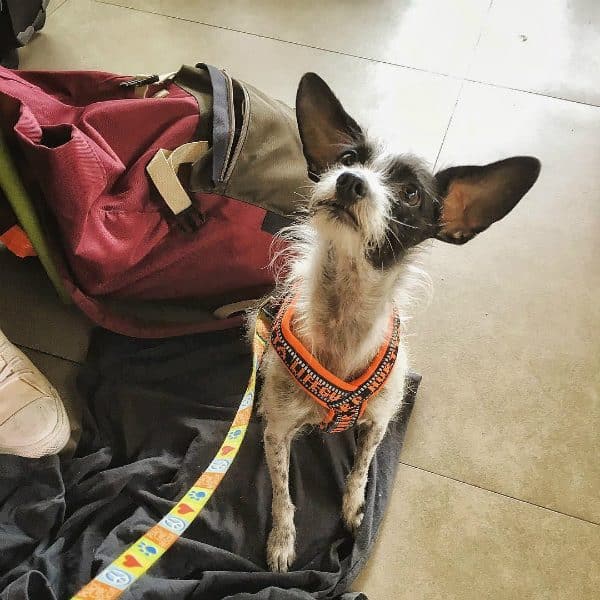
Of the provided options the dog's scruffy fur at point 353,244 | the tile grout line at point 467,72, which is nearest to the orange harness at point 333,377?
the dog's scruffy fur at point 353,244

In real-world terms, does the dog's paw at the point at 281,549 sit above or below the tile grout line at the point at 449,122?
below

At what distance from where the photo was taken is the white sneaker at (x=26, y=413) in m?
1.35

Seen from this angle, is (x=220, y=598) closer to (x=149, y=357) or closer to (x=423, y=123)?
(x=149, y=357)

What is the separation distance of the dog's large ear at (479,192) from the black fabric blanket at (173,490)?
2.03 feet

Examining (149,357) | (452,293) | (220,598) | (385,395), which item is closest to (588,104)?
(452,293)

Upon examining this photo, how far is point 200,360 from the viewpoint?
1633 millimetres

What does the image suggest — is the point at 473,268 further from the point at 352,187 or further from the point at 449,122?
the point at 352,187

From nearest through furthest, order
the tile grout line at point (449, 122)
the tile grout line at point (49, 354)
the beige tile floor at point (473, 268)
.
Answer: the beige tile floor at point (473, 268) < the tile grout line at point (49, 354) < the tile grout line at point (449, 122)

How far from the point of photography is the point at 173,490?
144cm

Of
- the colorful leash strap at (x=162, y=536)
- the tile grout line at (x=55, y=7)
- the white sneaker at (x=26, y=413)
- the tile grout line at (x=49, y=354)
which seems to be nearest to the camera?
the colorful leash strap at (x=162, y=536)

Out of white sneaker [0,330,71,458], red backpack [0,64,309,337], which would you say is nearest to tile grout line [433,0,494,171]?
→ red backpack [0,64,309,337]

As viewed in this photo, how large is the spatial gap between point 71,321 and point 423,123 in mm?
1336

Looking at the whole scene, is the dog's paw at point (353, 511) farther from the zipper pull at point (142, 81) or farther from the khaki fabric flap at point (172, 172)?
the zipper pull at point (142, 81)

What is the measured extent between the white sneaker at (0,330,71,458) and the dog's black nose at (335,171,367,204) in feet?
2.71
